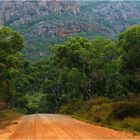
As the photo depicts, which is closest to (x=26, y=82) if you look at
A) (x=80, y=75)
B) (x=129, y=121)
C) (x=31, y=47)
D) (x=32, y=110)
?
(x=80, y=75)

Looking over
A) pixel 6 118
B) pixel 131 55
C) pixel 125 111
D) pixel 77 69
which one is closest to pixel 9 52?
pixel 6 118

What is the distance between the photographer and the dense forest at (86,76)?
154ft

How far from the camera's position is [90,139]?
Answer: 22.3m

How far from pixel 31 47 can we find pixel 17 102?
3513 inches

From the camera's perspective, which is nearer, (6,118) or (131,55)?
(131,55)

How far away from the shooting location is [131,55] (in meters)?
48.3

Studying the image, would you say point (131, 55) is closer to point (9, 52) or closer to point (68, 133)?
point (9, 52)

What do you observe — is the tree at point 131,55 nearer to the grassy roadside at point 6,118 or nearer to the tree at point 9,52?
the tree at point 9,52

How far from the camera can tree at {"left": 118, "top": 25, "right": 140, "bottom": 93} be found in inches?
1884

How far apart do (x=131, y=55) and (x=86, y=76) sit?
21212 millimetres

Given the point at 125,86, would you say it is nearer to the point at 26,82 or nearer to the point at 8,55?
the point at 8,55

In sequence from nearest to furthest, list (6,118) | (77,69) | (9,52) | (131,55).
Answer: (131,55), (6,118), (9,52), (77,69)

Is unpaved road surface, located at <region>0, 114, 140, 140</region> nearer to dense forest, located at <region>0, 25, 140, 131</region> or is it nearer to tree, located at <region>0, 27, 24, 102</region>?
dense forest, located at <region>0, 25, 140, 131</region>

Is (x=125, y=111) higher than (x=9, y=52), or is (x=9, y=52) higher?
(x=9, y=52)
